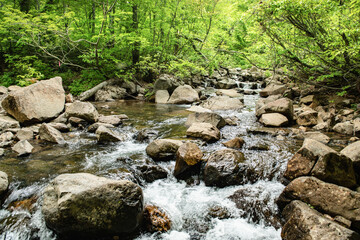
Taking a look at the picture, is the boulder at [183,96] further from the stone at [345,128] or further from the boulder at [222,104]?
the stone at [345,128]

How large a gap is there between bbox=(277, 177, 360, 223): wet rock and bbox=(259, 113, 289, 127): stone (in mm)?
4116

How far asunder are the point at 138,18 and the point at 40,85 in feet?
32.0

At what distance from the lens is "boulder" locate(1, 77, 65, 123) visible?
21.3 ft

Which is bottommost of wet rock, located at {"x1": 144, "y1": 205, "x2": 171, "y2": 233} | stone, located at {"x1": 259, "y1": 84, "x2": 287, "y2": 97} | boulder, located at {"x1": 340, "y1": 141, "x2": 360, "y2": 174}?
wet rock, located at {"x1": 144, "y1": 205, "x2": 171, "y2": 233}

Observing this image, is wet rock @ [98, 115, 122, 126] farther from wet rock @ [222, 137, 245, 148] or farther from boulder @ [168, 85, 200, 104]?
boulder @ [168, 85, 200, 104]

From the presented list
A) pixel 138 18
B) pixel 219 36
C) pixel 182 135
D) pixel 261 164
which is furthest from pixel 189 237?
pixel 138 18

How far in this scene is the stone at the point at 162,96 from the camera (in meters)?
12.9

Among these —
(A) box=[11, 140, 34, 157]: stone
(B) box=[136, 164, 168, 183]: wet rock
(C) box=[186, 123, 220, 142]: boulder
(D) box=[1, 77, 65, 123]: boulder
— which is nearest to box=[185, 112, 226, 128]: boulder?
(C) box=[186, 123, 220, 142]: boulder

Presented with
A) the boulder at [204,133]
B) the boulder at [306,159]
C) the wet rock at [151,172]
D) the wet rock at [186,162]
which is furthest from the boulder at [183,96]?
the boulder at [306,159]

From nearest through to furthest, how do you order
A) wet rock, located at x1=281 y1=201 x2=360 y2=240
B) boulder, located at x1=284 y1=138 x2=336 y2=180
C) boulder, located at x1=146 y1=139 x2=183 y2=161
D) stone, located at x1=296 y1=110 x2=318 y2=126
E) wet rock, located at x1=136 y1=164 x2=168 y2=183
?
wet rock, located at x1=281 y1=201 x2=360 y2=240 < boulder, located at x1=284 y1=138 x2=336 y2=180 < wet rock, located at x1=136 y1=164 x2=168 y2=183 < boulder, located at x1=146 y1=139 x2=183 y2=161 < stone, located at x1=296 y1=110 x2=318 y2=126

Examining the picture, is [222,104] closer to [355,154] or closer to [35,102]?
[355,154]

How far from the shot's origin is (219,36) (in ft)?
43.4

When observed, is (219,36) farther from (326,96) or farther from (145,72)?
(326,96)

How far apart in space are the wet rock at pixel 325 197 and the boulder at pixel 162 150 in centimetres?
251
